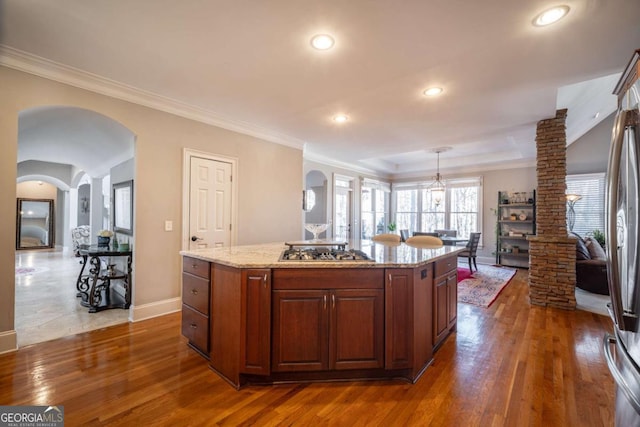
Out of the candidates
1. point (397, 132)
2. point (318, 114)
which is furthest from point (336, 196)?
point (318, 114)

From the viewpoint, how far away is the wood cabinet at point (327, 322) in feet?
6.77

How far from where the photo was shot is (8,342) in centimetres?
253

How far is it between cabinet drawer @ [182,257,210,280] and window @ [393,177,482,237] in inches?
296

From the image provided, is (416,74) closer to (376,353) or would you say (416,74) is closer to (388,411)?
(376,353)

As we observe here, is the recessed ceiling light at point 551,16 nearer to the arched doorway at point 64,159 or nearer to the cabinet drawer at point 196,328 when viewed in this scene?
the cabinet drawer at point 196,328

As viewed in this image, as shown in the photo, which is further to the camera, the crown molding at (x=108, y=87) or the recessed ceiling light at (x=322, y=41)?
the crown molding at (x=108, y=87)

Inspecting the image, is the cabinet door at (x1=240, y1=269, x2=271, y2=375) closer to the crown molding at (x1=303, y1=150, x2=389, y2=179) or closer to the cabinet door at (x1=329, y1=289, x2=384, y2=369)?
the cabinet door at (x1=329, y1=289, x2=384, y2=369)

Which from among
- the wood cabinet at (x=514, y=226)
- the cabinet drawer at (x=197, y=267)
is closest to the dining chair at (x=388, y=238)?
the cabinet drawer at (x=197, y=267)

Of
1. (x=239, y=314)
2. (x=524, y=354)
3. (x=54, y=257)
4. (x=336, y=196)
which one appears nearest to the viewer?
(x=239, y=314)

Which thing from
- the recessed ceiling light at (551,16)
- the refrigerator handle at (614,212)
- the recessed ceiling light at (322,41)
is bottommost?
the refrigerator handle at (614,212)

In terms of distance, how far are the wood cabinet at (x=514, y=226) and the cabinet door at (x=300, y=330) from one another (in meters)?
6.73

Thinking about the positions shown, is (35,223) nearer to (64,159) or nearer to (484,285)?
(64,159)

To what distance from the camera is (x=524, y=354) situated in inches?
101

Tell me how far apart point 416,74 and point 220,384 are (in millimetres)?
3283
